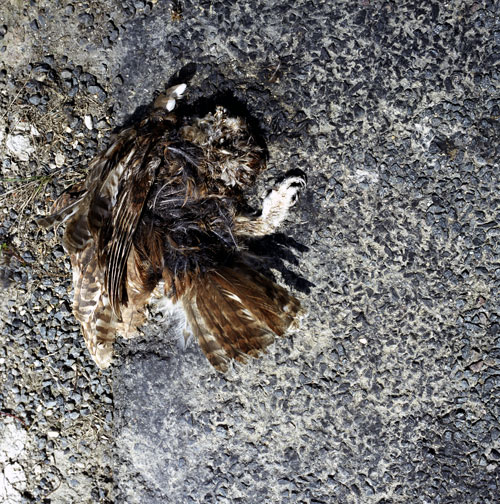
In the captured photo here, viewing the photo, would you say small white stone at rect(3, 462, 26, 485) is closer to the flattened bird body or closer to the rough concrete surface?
the rough concrete surface

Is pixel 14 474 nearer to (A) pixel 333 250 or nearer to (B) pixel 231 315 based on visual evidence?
(B) pixel 231 315

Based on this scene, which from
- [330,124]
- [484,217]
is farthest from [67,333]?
[484,217]

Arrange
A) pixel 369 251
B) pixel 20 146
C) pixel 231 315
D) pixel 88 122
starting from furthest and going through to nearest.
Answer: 1. pixel 20 146
2. pixel 88 122
3. pixel 369 251
4. pixel 231 315

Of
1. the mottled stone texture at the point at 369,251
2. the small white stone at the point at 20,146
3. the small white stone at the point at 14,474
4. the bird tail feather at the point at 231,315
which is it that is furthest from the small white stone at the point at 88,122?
the small white stone at the point at 14,474

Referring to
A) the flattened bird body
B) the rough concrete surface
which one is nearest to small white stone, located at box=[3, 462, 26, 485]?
the rough concrete surface

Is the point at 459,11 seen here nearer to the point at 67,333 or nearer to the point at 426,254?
the point at 426,254

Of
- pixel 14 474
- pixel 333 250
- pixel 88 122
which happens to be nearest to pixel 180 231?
pixel 333 250

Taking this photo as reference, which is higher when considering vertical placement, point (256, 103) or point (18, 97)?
point (256, 103)
